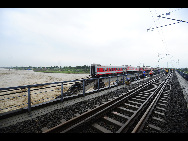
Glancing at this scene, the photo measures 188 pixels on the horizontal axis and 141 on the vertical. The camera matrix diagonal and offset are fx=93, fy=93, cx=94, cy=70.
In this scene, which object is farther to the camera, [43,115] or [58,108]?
[58,108]

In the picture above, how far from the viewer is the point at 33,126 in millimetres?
3424

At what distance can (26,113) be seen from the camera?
167 inches
